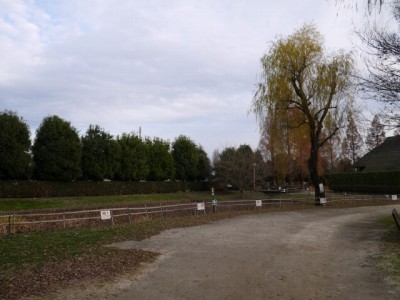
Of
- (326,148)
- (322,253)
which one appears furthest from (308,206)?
(326,148)

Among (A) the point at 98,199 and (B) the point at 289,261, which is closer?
(B) the point at 289,261

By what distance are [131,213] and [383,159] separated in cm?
3925

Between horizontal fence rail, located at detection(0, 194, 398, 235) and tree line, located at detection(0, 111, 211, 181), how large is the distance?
446 inches

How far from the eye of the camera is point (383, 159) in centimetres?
5047

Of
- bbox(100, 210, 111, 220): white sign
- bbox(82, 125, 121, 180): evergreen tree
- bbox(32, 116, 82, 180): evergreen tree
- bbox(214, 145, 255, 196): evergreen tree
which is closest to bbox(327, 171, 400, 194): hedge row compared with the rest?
bbox(214, 145, 255, 196): evergreen tree

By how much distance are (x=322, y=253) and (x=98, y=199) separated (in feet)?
88.5

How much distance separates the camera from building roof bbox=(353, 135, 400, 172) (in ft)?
159

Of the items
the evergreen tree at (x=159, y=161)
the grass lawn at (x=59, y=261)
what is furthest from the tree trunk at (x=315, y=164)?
the evergreen tree at (x=159, y=161)

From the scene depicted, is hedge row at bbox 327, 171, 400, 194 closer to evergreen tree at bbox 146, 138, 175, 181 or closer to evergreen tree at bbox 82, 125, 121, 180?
evergreen tree at bbox 146, 138, 175, 181

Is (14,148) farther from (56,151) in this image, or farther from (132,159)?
(132,159)

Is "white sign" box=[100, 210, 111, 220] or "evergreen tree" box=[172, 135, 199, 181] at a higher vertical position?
"evergreen tree" box=[172, 135, 199, 181]

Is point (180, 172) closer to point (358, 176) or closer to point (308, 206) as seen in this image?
point (358, 176)

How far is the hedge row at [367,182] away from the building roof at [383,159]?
2.88 metres

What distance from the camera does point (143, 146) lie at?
46.8m
